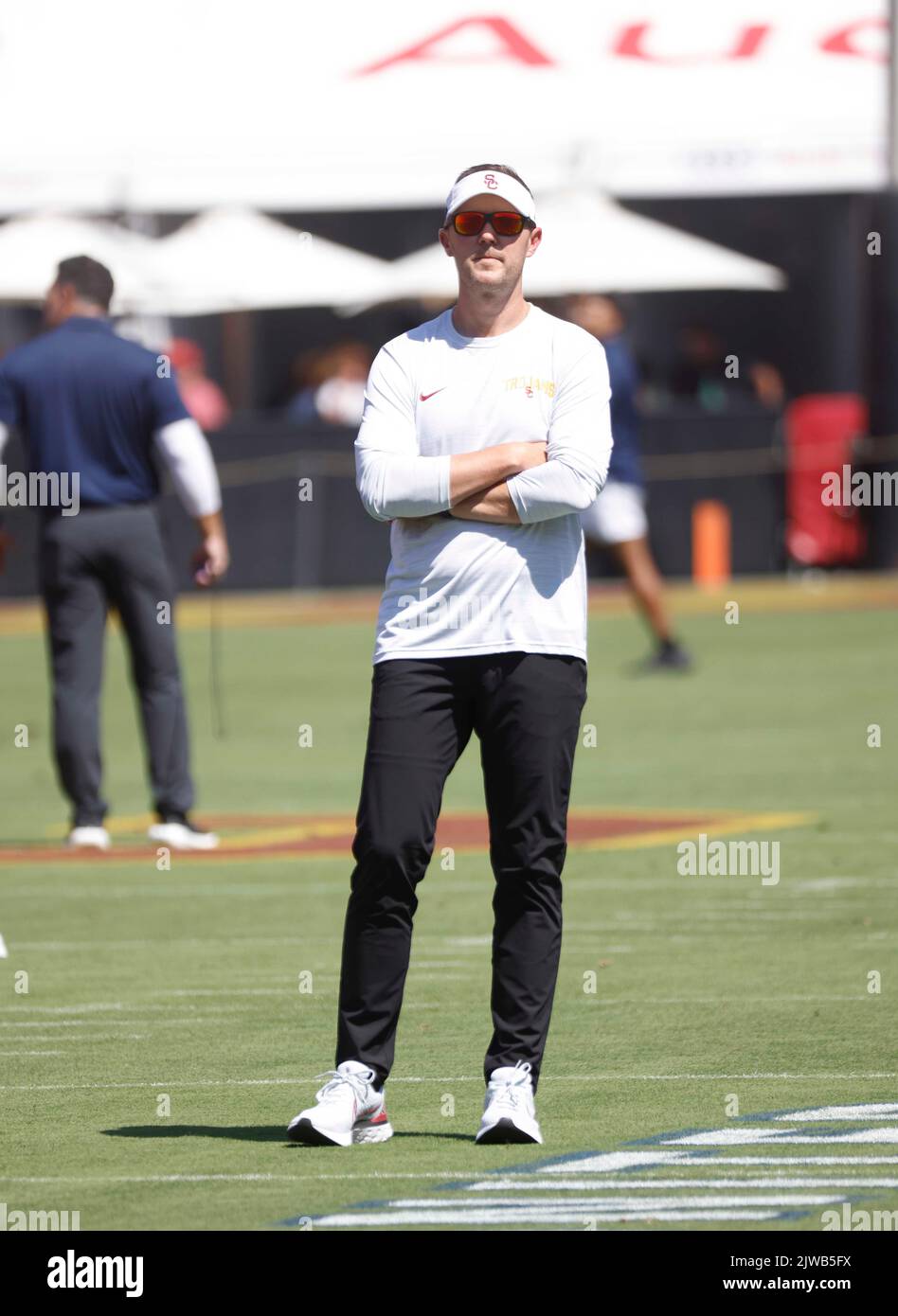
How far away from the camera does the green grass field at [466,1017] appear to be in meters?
6.43

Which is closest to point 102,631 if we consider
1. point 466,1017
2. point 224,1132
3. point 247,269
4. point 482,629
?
point 466,1017

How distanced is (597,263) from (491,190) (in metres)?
22.9

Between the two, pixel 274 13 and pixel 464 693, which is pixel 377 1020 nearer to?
pixel 464 693

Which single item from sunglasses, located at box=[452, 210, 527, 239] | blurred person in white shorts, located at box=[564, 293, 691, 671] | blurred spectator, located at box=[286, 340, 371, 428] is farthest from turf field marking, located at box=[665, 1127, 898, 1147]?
blurred spectator, located at box=[286, 340, 371, 428]

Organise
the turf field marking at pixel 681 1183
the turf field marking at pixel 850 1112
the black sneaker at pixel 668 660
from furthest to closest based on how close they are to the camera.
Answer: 1. the black sneaker at pixel 668 660
2. the turf field marking at pixel 850 1112
3. the turf field marking at pixel 681 1183

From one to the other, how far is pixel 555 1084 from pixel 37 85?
25513 millimetres

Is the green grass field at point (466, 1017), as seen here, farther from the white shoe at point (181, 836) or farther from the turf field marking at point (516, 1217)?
the white shoe at point (181, 836)

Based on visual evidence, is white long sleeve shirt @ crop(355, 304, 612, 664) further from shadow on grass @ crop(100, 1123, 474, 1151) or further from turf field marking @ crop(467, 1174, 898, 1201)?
turf field marking @ crop(467, 1174, 898, 1201)

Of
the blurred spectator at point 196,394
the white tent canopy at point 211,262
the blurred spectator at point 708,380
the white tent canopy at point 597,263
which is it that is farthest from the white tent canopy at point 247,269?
the blurred spectator at point 708,380

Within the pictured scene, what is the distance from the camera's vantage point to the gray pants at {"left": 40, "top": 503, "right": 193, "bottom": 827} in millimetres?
12617

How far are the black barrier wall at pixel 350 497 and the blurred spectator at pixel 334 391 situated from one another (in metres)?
0.26

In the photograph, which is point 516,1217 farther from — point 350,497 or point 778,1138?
point 350,497

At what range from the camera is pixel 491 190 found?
7.13 metres
